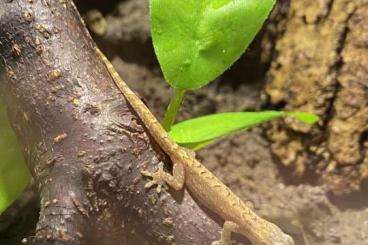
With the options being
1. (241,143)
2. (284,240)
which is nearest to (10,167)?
(284,240)

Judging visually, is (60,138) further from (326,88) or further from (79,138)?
(326,88)

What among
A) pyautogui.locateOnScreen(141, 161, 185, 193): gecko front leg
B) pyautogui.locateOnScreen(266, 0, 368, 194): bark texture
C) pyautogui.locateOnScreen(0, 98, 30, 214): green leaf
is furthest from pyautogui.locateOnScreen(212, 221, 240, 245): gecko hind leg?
pyautogui.locateOnScreen(266, 0, 368, 194): bark texture

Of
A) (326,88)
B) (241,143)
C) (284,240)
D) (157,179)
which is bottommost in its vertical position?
(241,143)

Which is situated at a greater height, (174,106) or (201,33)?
(201,33)

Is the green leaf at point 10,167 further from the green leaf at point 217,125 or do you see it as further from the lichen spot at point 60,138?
the green leaf at point 217,125

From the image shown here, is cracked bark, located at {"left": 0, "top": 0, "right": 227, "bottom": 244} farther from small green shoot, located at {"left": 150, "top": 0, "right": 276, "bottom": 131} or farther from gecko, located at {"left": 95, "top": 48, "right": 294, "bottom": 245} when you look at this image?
small green shoot, located at {"left": 150, "top": 0, "right": 276, "bottom": 131}

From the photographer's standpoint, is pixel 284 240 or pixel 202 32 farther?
pixel 284 240
